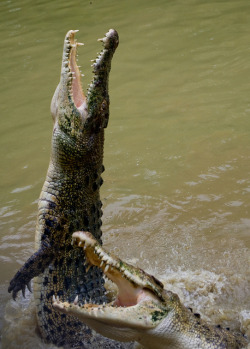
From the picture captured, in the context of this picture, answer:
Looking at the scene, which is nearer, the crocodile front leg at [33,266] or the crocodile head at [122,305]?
the crocodile head at [122,305]

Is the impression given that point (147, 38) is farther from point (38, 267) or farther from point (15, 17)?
point (38, 267)

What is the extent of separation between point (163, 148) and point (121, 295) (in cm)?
356

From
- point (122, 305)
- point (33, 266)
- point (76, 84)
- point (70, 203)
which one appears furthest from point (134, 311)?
point (76, 84)

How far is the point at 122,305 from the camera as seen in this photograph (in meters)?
3.02

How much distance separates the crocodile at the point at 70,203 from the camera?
373 cm

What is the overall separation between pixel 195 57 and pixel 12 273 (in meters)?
5.34

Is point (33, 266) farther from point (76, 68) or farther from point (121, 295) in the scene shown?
point (76, 68)

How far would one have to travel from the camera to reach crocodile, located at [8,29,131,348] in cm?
373

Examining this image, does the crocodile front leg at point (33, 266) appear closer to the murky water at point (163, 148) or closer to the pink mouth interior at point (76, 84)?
the murky water at point (163, 148)

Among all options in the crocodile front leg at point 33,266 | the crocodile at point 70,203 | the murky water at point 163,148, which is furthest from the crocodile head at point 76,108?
the murky water at point 163,148

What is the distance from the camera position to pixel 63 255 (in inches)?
A: 149

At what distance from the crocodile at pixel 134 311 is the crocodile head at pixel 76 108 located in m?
1.00

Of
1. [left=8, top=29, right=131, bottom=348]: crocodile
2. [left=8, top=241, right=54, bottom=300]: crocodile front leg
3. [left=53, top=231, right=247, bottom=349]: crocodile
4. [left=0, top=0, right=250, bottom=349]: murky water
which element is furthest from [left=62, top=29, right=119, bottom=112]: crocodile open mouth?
[left=0, top=0, right=250, bottom=349]: murky water

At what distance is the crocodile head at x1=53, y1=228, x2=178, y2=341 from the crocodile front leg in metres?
0.75
